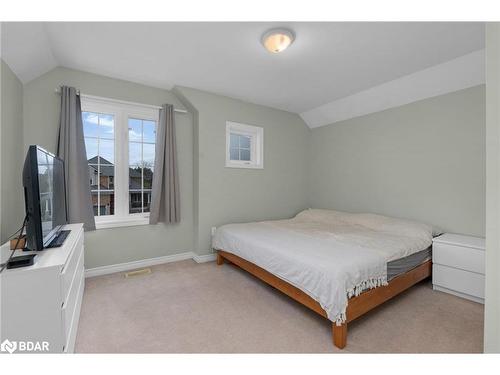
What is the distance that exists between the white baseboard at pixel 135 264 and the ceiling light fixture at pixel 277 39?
2.85m

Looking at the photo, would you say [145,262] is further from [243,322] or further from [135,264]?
[243,322]

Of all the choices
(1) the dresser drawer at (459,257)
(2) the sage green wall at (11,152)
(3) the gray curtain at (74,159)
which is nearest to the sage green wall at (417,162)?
(1) the dresser drawer at (459,257)

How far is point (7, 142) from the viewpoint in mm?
2002

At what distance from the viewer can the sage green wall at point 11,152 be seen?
1927 millimetres

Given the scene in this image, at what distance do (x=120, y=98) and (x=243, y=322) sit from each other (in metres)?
2.91

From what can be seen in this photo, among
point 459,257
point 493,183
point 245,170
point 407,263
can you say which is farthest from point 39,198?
point 459,257

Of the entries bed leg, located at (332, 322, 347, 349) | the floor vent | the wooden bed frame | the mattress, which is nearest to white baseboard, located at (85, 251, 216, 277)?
the floor vent

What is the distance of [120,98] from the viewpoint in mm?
2938

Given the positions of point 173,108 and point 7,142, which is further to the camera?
point 173,108

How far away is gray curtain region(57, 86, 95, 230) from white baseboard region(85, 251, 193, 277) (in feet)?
1.78

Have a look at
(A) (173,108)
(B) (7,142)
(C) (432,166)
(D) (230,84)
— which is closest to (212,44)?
(D) (230,84)

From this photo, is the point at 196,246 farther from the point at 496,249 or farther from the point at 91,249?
the point at 496,249

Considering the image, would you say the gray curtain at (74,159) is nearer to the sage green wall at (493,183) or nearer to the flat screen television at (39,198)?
the flat screen television at (39,198)
